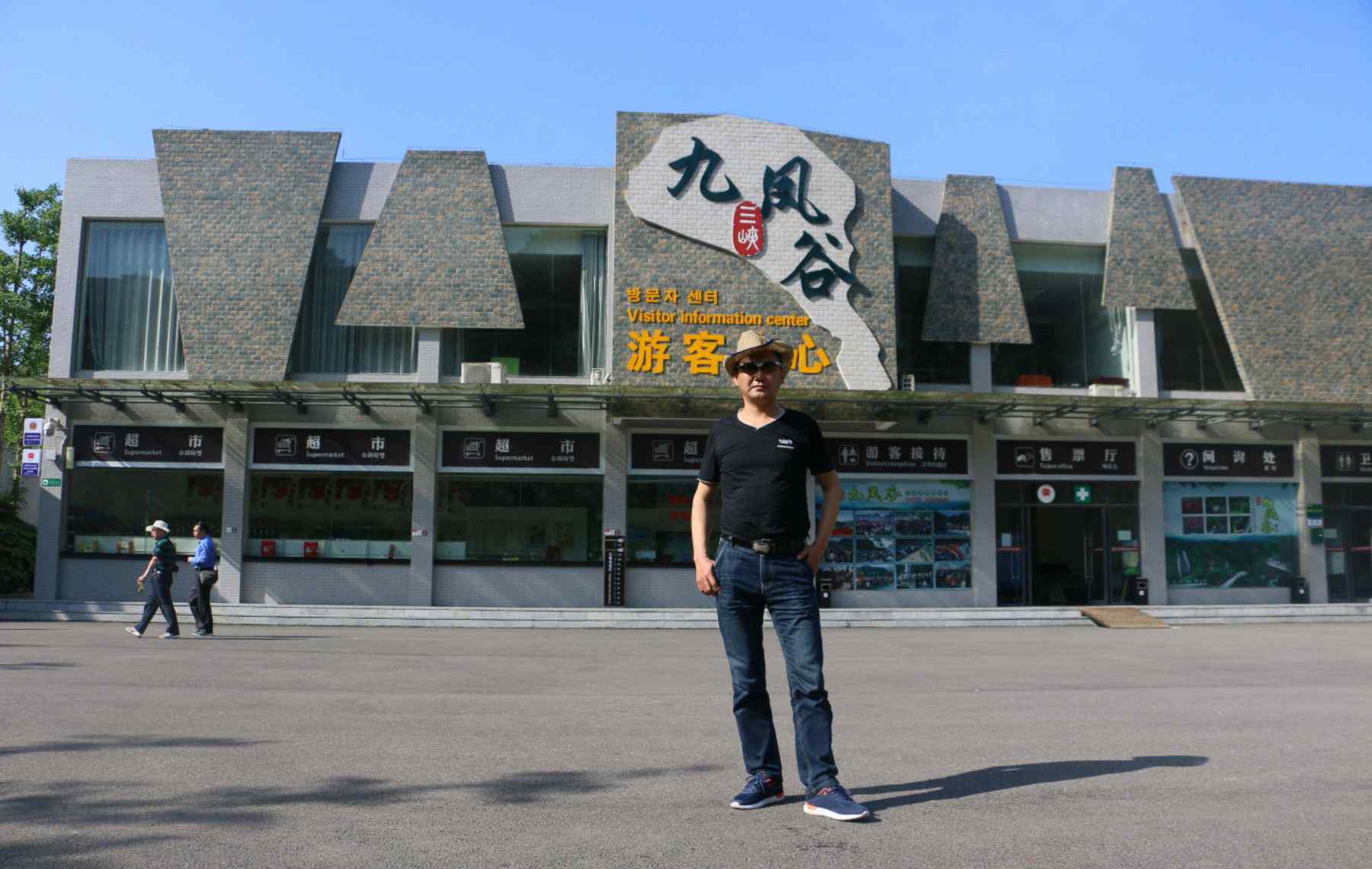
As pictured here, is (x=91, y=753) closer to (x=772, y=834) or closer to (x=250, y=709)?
(x=250, y=709)

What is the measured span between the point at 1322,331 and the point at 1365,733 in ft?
67.5

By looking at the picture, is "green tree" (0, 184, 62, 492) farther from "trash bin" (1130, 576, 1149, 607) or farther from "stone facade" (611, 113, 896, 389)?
"trash bin" (1130, 576, 1149, 607)

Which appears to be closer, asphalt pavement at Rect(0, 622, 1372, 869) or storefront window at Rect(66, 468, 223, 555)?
asphalt pavement at Rect(0, 622, 1372, 869)

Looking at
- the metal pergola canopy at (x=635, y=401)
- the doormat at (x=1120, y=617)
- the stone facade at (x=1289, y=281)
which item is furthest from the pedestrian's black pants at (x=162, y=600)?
the stone facade at (x=1289, y=281)

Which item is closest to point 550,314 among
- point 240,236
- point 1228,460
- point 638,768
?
point 240,236

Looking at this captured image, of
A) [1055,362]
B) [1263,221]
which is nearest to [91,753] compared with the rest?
[1055,362]

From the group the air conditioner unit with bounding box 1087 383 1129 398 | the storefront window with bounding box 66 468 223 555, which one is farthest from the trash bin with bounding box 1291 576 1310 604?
the storefront window with bounding box 66 468 223 555

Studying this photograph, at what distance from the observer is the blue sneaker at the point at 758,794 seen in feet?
14.5

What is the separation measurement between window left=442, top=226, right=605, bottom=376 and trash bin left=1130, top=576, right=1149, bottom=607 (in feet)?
41.2

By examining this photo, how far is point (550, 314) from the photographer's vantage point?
2255 cm

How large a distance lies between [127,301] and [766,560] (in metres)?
22.0

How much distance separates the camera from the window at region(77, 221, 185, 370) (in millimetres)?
22391

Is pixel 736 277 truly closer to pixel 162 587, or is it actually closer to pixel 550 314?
pixel 550 314

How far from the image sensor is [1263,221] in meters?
24.1
